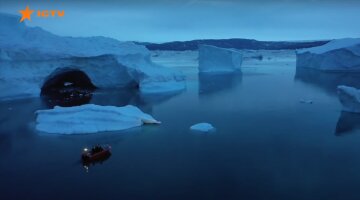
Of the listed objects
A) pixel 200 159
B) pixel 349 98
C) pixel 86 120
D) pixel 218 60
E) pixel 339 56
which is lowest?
pixel 200 159

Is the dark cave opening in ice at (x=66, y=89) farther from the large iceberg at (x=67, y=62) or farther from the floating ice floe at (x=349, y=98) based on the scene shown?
the floating ice floe at (x=349, y=98)

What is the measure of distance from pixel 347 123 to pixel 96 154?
923cm

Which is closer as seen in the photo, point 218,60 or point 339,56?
point 339,56

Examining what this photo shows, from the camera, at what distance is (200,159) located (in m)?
9.19

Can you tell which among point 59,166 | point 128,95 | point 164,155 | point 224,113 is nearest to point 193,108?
point 224,113

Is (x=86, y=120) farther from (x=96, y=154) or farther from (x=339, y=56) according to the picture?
(x=339, y=56)

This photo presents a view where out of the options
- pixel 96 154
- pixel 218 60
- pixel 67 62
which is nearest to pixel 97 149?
pixel 96 154

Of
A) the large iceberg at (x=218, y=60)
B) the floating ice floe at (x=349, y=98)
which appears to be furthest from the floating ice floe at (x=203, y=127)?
the large iceberg at (x=218, y=60)

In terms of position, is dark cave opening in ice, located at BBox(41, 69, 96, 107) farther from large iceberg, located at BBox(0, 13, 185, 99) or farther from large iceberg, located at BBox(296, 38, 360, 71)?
large iceberg, located at BBox(296, 38, 360, 71)

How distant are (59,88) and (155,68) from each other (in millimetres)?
6823

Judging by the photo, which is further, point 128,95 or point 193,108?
point 128,95

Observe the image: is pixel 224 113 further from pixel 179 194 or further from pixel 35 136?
pixel 179 194

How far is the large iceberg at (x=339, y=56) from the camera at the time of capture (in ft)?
107

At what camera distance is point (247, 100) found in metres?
19.0
